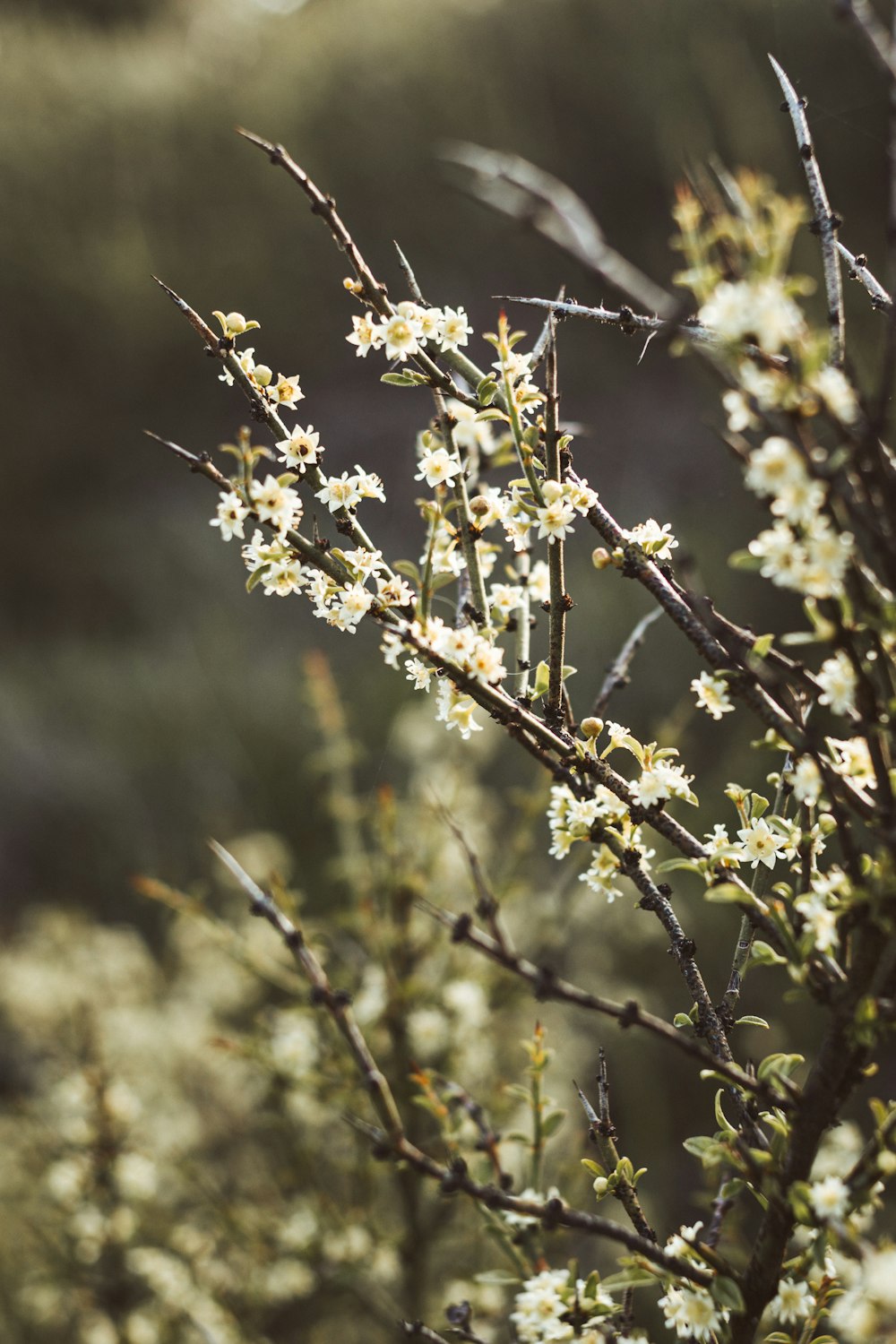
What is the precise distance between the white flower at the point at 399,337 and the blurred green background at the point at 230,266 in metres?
3.63

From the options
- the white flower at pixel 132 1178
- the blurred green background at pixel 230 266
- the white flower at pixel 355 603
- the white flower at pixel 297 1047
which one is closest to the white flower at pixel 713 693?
the white flower at pixel 355 603

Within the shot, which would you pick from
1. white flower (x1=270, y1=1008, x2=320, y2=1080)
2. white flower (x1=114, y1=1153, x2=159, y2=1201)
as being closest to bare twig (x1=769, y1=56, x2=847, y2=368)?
white flower (x1=270, y1=1008, x2=320, y2=1080)

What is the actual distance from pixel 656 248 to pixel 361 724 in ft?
10.3

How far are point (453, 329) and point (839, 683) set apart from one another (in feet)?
1.06

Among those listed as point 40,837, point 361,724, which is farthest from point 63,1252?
point 40,837

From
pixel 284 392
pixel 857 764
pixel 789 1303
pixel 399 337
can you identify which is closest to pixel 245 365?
pixel 284 392

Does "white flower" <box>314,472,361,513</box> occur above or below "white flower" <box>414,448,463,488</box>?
below

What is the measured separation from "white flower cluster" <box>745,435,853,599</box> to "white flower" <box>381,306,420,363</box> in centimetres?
23

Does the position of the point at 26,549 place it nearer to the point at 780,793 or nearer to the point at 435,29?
the point at 435,29

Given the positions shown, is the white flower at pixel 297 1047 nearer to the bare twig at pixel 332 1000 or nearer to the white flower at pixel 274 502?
the bare twig at pixel 332 1000

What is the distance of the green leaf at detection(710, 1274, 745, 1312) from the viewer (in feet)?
1.64

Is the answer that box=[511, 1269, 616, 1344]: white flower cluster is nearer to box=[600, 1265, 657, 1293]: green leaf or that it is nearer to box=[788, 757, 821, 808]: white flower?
box=[600, 1265, 657, 1293]: green leaf

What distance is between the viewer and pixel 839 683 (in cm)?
46

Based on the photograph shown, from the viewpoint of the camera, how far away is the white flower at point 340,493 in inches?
23.7
